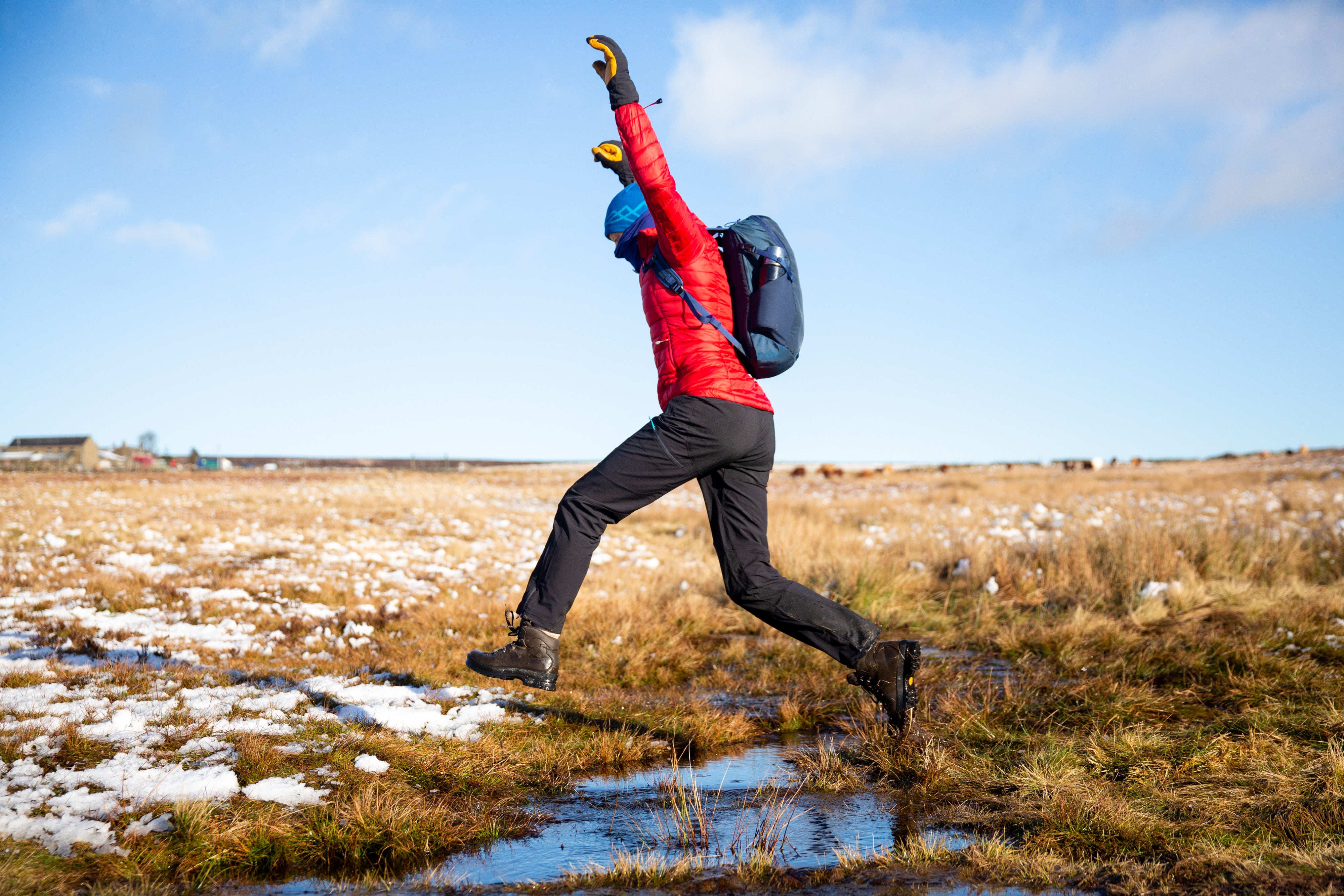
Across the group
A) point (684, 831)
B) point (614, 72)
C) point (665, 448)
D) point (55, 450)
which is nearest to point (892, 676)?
point (684, 831)

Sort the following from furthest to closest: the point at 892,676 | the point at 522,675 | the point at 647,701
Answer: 1. the point at 647,701
2. the point at 892,676
3. the point at 522,675

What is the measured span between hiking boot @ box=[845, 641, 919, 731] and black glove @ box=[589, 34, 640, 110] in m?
2.57

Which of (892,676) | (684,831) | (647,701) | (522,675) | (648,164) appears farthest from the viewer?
(647,701)

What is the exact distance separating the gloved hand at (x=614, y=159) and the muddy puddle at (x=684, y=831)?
2.68 meters

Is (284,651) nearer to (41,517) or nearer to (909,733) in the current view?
(909,733)

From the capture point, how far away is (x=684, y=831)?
3023 millimetres

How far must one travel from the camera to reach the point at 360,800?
3096 mm

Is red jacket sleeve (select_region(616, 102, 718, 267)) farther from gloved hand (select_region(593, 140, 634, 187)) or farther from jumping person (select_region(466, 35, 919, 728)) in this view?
gloved hand (select_region(593, 140, 634, 187))

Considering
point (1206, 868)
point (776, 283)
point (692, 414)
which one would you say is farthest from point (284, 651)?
point (1206, 868)

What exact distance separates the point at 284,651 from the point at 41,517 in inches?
391

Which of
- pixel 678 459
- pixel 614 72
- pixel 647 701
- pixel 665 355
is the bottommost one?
pixel 647 701

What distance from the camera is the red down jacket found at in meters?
3.51

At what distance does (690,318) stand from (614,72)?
1.02m

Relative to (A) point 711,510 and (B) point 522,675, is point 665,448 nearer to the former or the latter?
(A) point 711,510
